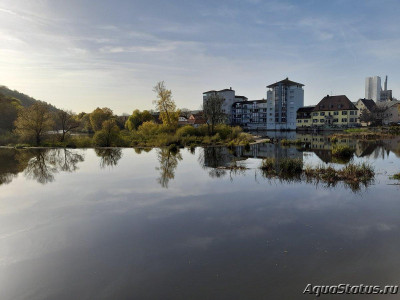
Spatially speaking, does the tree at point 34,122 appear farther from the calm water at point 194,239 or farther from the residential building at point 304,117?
the residential building at point 304,117

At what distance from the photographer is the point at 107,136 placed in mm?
43312

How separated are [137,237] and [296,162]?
48.5 feet

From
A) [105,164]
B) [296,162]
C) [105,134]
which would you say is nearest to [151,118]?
[105,134]

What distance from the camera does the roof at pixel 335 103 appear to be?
96625mm

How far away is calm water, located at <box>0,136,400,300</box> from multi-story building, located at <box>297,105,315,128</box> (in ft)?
312

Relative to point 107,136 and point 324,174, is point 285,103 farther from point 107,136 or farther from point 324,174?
point 324,174

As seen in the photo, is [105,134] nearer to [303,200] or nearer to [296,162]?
[296,162]

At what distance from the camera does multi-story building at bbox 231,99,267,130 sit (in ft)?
382

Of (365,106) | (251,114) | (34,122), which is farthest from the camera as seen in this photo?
(251,114)

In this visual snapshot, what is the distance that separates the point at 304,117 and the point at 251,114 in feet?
74.2

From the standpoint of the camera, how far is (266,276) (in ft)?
21.7

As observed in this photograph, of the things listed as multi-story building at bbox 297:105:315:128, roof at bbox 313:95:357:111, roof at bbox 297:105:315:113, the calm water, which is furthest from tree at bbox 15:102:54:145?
roof at bbox 313:95:357:111

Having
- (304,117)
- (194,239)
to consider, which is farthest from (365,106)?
Result: (194,239)

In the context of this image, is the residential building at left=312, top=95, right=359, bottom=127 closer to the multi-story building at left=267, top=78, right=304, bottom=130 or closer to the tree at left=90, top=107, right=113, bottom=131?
the multi-story building at left=267, top=78, right=304, bottom=130
